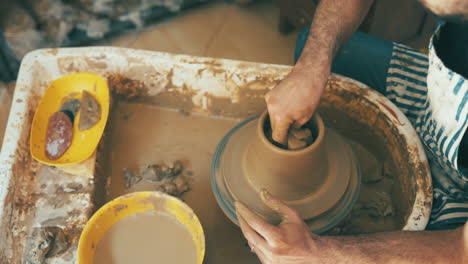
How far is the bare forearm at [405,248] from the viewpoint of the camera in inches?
46.2

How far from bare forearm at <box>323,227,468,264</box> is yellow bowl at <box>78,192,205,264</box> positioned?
19.3 inches

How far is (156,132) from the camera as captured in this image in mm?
2023

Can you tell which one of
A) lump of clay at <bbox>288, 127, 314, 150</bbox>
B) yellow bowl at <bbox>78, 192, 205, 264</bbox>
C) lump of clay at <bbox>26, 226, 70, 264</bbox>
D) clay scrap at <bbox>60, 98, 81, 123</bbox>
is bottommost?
lump of clay at <bbox>26, 226, 70, 264</bbox>

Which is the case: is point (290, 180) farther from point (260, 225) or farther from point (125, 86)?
point (125, 86)

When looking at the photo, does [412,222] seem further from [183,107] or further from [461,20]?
[183,107]

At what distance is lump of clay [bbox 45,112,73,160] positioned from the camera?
176cm

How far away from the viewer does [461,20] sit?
1.28 m

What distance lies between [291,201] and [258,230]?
313 mm

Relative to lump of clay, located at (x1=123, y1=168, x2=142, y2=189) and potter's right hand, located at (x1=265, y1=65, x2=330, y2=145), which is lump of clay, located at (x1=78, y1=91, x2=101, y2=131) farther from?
potter's right hand, located at (x1=265, y1=65, x2=330, y2=145)

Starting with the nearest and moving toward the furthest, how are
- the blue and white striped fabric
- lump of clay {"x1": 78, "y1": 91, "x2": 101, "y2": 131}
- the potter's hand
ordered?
the potter's hand, the blue and white striped fabric, lump of clay {"x1": 78, "y1": 91, "x2": 101, "y2": 131}

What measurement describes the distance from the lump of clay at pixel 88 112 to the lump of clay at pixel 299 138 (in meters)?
0.90

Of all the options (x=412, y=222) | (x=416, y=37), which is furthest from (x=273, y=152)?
(x=416, y=37)

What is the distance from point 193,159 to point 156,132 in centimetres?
24

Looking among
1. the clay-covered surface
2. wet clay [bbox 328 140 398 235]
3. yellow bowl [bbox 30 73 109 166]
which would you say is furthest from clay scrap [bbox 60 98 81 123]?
wet clay [bbox 328 140 398 235]
